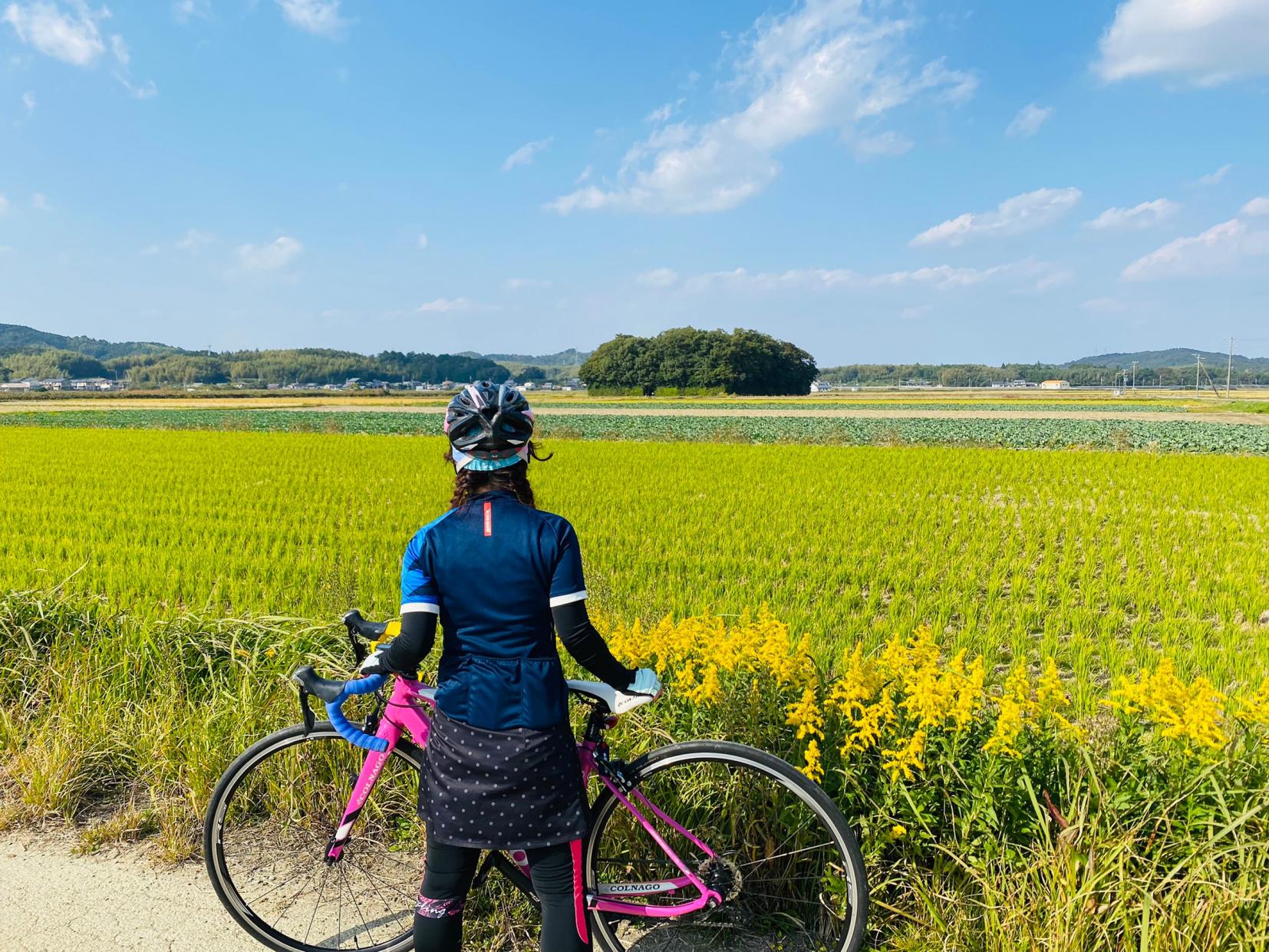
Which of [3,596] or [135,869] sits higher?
[3,596]

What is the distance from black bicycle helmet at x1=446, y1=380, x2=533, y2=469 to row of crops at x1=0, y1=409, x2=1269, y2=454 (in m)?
29.6

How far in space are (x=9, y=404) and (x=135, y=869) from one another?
94286 mm

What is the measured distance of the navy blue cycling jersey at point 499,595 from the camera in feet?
6.48

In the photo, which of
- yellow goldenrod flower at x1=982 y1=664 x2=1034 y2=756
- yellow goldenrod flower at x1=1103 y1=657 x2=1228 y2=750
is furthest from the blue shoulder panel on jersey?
yellow goldenrod flower at x1=1103 y1=657 x2=1228 y2=750

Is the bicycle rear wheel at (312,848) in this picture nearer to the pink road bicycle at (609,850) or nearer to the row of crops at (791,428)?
the pink road bicycle at (609,850)

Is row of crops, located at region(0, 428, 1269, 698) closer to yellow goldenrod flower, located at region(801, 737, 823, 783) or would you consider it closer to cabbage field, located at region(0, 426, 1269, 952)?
cabbage field, located at region(0, 426, 1269, 952)

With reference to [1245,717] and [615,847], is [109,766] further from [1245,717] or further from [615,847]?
[1245,717]

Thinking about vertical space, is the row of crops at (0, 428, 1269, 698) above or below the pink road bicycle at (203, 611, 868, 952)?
below

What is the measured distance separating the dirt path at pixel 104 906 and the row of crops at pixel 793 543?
214 centimetres

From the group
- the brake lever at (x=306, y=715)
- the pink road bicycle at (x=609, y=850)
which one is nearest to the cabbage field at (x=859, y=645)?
the pink road bicycle at (x=609, y=850)

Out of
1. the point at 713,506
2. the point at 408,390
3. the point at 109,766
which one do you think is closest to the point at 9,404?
the point at 408,390

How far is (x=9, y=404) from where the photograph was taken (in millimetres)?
75438

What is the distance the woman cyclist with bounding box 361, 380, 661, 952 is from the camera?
1985 mm

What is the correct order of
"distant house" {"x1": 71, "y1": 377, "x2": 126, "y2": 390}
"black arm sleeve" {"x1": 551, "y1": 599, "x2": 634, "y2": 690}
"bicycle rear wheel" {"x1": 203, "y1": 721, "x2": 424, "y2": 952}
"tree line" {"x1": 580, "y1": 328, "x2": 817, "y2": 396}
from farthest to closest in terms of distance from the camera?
"distant house" {"x1": 71, "y1": 377, "x2": 126, "y2": 390}
"tree line" {"x1": 580, "y1": 328, "x2": 817, "y2": 396}
"bicycle rear wheel" {"x1": 203, "y1": 721, "x2": 424, "y2": 952}
"black arm sleeve" {"x1": 551, "y1": 599, "x2": 634, "y2": 690}
